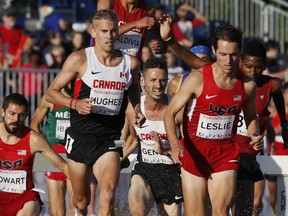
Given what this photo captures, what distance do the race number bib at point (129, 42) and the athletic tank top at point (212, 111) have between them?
80.6 inches

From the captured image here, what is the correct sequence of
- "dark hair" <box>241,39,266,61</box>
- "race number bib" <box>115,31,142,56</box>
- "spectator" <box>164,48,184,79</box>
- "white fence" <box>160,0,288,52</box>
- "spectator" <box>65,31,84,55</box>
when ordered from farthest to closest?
"white fence" <box>160,0,288,52</box>, "spectator" <box>65,31,84,55</box>, "spectator" <box>164,48,184,79</box>, "race number bib" <box>115,31,142,56</box>, "dark hair" <box>241,39,266,61</box>

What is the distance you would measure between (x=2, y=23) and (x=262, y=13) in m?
6.04

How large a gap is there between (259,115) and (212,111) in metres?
1.93

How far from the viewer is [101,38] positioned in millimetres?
10406

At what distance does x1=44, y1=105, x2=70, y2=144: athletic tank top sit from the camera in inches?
524

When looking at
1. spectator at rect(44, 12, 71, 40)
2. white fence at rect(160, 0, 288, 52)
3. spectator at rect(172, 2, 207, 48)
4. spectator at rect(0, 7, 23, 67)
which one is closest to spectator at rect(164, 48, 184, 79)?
spectator at rect(172, 2, 207, 48)

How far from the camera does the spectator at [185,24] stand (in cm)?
2058

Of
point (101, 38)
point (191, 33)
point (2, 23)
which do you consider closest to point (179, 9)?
point (191, 33)

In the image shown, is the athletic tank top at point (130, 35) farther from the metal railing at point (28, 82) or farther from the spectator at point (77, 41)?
the spectator at point (77, 41)

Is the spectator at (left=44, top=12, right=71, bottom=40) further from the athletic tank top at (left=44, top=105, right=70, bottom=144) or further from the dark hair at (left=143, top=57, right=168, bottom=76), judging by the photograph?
the dark hair at (left=143, top=57, right=168, bottom=76)

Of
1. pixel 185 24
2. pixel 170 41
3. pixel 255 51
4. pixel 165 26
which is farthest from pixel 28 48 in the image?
pixel 165 26

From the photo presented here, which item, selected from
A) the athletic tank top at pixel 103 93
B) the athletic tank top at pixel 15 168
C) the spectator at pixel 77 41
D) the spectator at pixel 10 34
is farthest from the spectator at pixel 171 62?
the athletic tank top at pixel 103 93

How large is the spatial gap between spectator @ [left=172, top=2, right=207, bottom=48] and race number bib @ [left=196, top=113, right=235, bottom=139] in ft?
34.3

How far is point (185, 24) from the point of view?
68.8 ft
